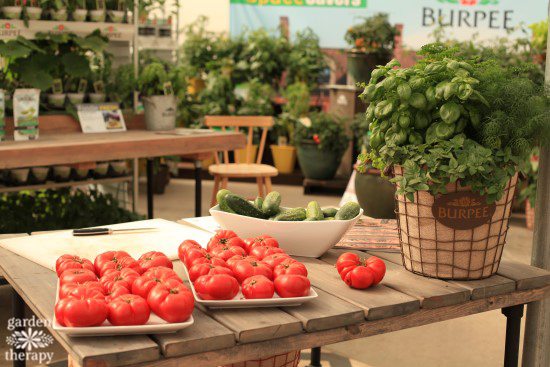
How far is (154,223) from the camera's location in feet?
8.17

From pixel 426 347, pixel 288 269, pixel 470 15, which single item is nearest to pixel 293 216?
pixel 288 269

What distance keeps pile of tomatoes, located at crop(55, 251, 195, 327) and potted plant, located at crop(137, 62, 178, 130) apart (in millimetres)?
3207

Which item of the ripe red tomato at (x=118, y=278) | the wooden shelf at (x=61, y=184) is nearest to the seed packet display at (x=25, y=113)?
the wooden shelf at (x=61, y=184)

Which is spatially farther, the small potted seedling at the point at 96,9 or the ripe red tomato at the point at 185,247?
the small potted seedling at the point at 96,9

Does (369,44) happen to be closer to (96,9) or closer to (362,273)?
(96,9)

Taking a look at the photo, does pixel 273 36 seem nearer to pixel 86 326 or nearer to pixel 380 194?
pixel 380 194

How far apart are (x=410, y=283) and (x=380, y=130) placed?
1.26ft

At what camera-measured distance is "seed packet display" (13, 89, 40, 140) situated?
417cm

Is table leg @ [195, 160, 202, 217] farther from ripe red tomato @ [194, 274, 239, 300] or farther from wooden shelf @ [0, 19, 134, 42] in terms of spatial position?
ripe red tomato @ [194, 274, 239, 300]

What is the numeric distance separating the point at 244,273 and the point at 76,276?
0.36 m

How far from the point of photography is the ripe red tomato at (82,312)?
1.46 meters

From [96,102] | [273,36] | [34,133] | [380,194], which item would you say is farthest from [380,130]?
[273,36]

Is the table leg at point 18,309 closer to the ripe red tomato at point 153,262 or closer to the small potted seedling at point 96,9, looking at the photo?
the ripe red tomato at point 153,262

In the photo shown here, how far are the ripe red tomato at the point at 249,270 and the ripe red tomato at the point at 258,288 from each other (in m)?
0.05
